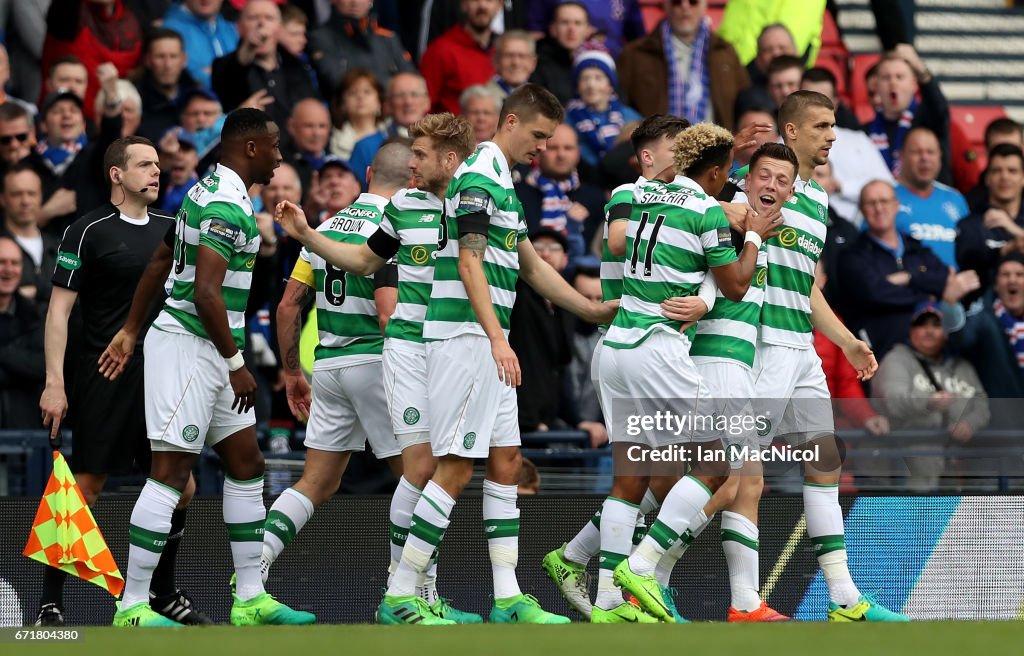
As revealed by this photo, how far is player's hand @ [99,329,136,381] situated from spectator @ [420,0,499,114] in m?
5.33

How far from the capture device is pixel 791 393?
27.2 ft

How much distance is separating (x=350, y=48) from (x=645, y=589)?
6346mm

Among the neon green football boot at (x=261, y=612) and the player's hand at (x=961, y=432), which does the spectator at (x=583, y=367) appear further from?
the neon green football boot at (x=261, y=612)

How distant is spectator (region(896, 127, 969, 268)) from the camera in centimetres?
1294

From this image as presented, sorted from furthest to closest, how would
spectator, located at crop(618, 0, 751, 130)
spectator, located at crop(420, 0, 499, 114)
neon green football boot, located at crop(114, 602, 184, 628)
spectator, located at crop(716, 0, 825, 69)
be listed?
spectator, located at crop(716, 0, 825, 69) < spectator, located at crop(618, 0, 751, 130) < spectator, located at crop(420, 0, 499, 114) < neon green football boot, located at crop(114, 602, 184, 628)

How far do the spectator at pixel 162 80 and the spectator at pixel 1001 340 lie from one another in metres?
5.77

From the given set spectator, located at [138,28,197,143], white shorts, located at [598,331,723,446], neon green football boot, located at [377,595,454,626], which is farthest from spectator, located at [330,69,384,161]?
neon green football boot, located at [377,595,454,626]

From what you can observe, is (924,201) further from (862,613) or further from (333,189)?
(862,613)

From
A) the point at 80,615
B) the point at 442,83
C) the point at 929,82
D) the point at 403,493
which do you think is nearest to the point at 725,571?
the point at 403,493

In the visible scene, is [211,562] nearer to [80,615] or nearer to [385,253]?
[80,615]

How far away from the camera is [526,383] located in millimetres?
10641

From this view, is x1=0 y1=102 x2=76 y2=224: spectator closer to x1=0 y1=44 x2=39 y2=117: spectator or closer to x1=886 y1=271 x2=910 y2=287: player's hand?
x1=0 y1=44 x2=39 y2=117: spectator

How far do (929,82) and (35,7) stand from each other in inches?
275

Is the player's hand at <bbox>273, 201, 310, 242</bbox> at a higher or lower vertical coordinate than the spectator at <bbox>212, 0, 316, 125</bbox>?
lower
